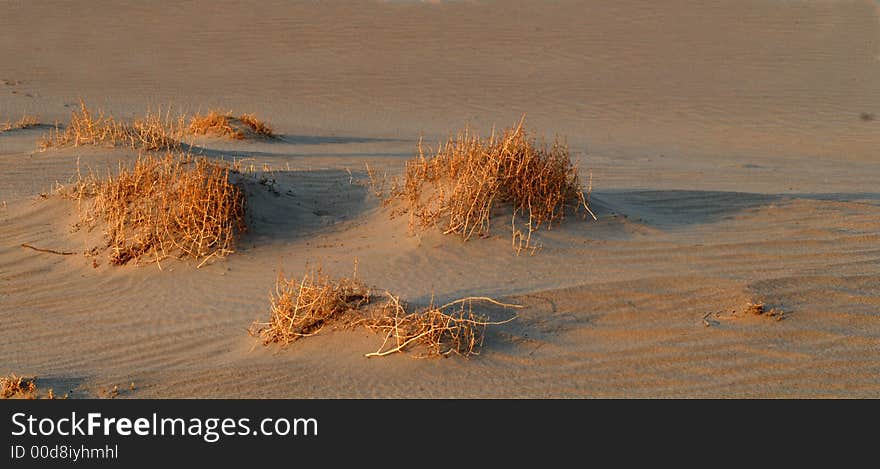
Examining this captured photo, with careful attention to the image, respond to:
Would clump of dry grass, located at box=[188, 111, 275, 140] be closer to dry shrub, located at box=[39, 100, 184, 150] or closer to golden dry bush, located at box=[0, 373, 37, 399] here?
dry shrub, located at box=[39, 100, 184, 150]

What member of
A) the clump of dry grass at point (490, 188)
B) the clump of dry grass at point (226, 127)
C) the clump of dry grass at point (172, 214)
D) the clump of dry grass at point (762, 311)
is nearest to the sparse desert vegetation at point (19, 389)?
the clump of dry grass at point (172, 214)

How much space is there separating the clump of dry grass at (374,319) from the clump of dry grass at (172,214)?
1627 mm

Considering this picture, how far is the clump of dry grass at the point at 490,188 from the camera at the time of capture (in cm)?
716

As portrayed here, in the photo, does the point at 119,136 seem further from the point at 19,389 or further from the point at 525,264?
the point at 19,389

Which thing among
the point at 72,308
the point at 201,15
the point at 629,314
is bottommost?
the point at 72,308

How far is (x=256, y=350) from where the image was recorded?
5.46m

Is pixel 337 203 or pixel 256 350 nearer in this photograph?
pixel 256 350

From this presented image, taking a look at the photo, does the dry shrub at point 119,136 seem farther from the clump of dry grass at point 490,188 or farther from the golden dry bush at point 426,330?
the golden dry bush at point 426,330

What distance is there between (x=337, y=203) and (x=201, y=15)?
67.6ft

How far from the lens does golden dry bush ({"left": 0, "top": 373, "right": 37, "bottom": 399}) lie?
4828mm

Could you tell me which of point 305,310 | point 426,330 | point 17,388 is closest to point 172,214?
point 305,310

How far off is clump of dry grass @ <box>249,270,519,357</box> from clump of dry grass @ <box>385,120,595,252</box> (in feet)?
4.83
